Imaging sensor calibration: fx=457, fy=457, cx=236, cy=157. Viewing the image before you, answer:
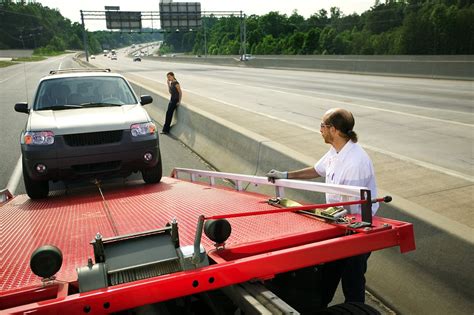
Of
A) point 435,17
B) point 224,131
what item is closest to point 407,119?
point 224,131

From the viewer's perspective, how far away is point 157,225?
3.80 metres

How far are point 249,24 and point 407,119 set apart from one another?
440 feet

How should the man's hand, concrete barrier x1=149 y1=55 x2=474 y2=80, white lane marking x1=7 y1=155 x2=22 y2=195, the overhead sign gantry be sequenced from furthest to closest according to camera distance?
1. the overhead sign gantry
2. concrete barrier x1=149 y1=55 x2=474 y2=80
3. white lane marking x1=7 y1=155 x2=22 y2=195
4. the man's hand

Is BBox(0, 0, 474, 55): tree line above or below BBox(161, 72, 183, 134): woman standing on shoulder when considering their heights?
above

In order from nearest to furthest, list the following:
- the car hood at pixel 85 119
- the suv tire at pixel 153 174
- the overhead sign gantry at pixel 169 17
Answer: the car hood at pixel 85 119 → the suv tire at pixel 153 174 → the overhead sign gantry at pixel 169 17

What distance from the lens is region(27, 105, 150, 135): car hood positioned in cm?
608

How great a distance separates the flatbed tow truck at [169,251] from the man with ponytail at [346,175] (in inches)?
13.4

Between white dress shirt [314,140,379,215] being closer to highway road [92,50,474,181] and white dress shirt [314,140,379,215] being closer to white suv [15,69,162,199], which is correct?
highway road [92,50,474,181]

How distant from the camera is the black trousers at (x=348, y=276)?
10.5ft

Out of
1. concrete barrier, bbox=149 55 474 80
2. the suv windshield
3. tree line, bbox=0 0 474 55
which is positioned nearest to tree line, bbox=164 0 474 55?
tree line, bbox=0 0 474 55

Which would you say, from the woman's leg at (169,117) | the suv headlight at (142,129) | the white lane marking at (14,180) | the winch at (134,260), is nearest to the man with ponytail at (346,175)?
the winch at (134,260)

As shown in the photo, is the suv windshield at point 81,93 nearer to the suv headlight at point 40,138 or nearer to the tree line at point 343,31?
the suv headlight at point 40,138

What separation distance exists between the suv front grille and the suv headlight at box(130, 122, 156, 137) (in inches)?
7.4

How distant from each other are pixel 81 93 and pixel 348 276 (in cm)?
559
